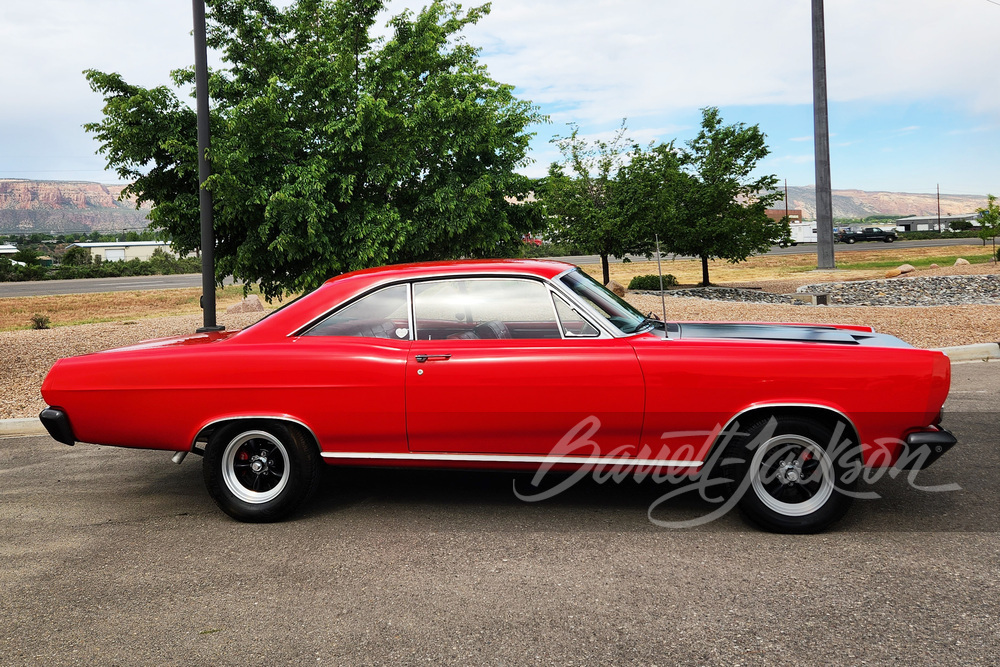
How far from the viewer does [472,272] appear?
4707 millimetres

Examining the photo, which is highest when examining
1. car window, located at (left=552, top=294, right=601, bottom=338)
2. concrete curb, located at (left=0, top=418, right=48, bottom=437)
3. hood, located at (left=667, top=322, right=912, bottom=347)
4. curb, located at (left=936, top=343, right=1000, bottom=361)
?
car window, located at (left=552, top=294, right=601, bottom=338)

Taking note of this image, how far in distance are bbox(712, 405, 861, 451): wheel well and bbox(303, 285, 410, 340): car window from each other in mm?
1998

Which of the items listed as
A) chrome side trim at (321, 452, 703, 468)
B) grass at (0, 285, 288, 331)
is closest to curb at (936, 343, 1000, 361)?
chrome side trim at (321, 452, 703, 468)

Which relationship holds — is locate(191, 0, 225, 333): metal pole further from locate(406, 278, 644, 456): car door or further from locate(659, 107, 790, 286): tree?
locate(659, 107, 790, 286): tree

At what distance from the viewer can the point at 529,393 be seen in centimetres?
431

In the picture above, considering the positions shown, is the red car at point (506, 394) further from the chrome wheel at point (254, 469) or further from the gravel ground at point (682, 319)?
the gravel ground at point (682, 319)

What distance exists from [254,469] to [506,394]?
1.63 m

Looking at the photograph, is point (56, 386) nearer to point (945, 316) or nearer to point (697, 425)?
point (697, 425)

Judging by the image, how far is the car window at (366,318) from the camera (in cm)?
469

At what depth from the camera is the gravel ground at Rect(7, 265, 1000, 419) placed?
10.2m

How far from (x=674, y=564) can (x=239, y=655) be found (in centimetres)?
208

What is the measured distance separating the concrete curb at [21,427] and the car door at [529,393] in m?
5.11

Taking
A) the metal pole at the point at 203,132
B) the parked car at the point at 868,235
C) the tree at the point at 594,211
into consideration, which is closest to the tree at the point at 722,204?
the tree at the point at 594,211

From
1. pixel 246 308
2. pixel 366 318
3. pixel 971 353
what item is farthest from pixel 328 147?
pixel 246 308
